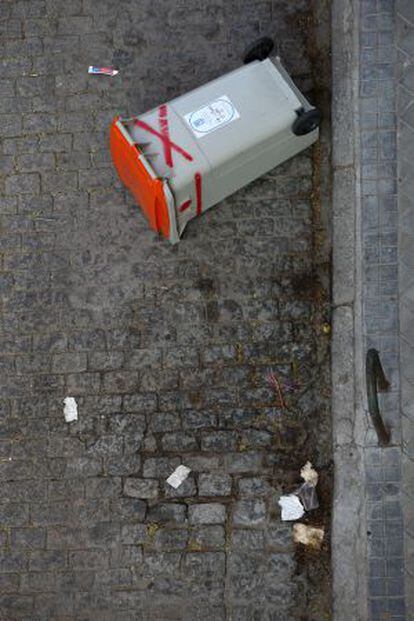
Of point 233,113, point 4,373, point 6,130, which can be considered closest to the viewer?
point 233,113

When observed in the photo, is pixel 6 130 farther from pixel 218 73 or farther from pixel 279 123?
pixel 279 123

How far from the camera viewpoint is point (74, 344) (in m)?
5.96

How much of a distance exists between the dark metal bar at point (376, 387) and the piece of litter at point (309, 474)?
0.56m

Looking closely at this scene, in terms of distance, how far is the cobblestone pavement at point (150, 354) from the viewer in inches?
221

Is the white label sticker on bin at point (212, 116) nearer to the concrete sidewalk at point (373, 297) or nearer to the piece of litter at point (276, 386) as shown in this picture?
the concrete sidewalk at point (373, 297)

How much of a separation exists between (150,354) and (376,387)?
183 centimetres

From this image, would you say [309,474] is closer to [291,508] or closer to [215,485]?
[291,508]

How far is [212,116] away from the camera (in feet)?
18.0

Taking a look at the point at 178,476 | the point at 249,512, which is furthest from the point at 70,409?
the point at 249,512

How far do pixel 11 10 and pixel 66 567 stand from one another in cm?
485

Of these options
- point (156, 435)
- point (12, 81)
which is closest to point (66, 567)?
point (156, 435)

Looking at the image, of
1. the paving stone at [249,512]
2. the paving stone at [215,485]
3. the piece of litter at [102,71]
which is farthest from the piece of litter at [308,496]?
the piece of litter at [102,71]

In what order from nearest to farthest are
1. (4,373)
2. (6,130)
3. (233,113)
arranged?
(233,113) < (4,373) < (6,130)

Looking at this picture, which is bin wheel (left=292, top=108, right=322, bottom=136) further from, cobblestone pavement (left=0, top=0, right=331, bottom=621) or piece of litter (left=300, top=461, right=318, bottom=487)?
piece of litter (left=300, top=461, right=318, bottom=487)
